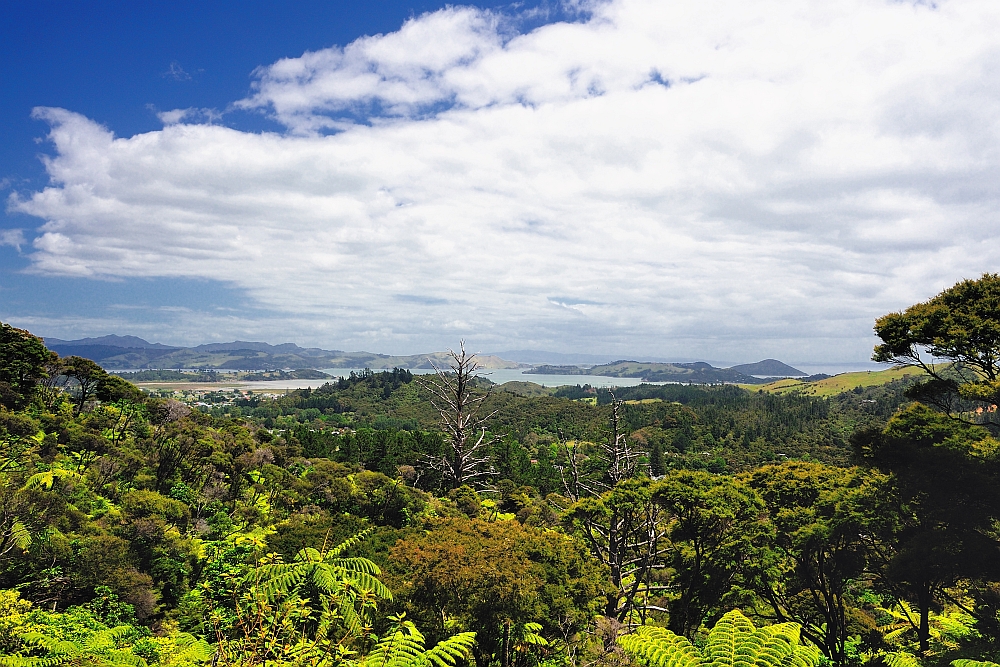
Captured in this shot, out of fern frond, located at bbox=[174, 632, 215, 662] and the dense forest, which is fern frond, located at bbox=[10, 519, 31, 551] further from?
fern frond, located at bbox=[174, 632, 215, 662]

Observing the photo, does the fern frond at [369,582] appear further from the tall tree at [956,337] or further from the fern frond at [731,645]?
the tall tree at [956,337]

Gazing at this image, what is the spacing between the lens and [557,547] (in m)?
11.7

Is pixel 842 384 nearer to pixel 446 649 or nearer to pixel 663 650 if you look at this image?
pixel 663 650

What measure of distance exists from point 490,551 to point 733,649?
5.51 m

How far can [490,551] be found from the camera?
394 inches

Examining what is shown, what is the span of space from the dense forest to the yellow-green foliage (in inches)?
1.2

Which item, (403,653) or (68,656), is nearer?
(403,653)

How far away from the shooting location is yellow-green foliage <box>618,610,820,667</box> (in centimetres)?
502

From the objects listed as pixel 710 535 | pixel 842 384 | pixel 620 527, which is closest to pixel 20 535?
pixel 620 527

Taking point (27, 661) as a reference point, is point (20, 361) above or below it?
above

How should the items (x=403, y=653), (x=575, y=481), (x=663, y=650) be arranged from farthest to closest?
(x=575, y=481) < (x=663, y=650) < (x=403, y=653)

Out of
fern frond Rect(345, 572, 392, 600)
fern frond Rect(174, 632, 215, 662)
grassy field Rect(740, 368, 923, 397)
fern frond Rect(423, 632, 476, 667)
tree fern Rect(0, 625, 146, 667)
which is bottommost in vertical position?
grassy field Rect(740, 368, 923, 397)

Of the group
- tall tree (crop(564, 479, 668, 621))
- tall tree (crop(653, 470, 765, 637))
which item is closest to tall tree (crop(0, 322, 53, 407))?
tall tree (crop(564, 479, 668, 621))

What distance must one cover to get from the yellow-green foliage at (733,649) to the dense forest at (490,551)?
3 centimetres
